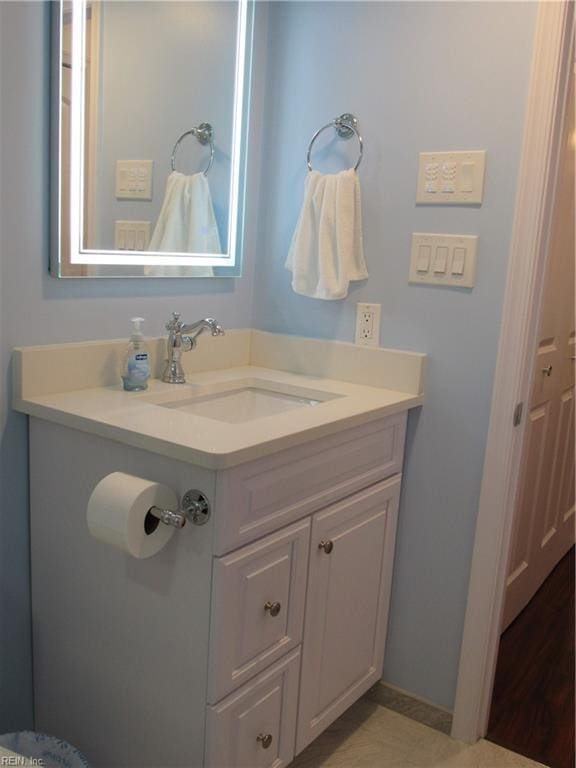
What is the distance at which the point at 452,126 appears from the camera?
1.68 metres

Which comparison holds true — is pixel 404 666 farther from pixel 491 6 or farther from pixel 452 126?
pixel 491 6

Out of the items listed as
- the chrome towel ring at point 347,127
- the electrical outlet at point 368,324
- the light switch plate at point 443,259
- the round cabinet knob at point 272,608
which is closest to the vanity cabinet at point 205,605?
the round cabinet knob at point 272,608

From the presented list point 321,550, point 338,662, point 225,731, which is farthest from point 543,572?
point 225,731

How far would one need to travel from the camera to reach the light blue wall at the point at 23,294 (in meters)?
1.35

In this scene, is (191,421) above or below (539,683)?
above

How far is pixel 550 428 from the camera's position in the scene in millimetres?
2471

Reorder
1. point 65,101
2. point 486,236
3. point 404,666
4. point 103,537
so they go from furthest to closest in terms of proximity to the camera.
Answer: point 404,666
point 486,236
point 65,101
point 103,537

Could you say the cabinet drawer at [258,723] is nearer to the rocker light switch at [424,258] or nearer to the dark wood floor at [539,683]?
the dark wood floor at [539,683]

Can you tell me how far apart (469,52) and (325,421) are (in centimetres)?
93

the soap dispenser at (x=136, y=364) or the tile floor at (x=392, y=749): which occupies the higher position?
the soap dispenser at (x=136, y=364)

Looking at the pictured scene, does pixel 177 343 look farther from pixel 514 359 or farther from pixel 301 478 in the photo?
pixel 514 359

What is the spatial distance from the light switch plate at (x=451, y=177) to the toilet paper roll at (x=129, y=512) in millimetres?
973

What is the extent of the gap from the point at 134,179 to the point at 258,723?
121cm

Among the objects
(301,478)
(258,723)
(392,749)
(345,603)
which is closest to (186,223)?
(301,478)
